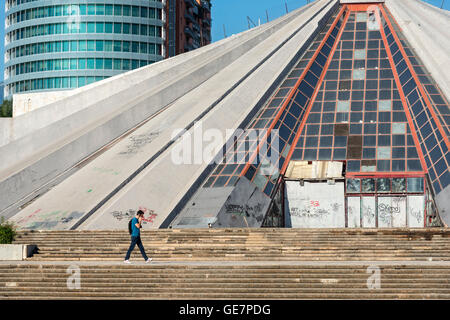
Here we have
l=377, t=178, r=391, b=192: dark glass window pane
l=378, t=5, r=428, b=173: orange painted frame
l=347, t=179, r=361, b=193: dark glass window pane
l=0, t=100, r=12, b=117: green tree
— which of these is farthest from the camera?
l=0, t=100, r=12, b=117: green tree

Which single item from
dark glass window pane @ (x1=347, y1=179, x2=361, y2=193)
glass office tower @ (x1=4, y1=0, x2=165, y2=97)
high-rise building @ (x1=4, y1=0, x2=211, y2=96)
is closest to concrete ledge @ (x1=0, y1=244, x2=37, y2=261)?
dark glass window pane @ (x1=347, y1=179, x2=361, y2=193)

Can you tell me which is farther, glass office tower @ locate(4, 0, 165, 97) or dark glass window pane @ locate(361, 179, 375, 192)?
glass office tower @ locate(4, 0, 165, 97)

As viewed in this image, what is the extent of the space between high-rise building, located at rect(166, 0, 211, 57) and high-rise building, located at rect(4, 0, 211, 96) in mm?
2366

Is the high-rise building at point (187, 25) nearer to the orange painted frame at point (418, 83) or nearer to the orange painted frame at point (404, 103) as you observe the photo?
the orange painted frame at point (418, 83)

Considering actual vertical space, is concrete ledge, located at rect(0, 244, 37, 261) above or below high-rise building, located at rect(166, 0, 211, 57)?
below

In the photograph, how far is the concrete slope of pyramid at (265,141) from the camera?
25188mm

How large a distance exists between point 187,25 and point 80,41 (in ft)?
57.0

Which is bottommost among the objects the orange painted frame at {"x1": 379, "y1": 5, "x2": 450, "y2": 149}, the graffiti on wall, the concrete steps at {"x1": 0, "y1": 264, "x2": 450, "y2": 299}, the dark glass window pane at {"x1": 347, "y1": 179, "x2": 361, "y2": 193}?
the concrete steps at {"x1": 0, "y1": 264, "x2": 450, "y2": 299}

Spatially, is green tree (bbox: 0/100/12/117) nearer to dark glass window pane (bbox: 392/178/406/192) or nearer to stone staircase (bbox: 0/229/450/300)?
dark glass window pane (bbox: 392/178/406/192)

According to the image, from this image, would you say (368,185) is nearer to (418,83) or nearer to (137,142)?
(418,83)

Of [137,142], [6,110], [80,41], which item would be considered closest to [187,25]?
[80,41]

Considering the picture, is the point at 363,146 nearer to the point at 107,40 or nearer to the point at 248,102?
the point at 248,102

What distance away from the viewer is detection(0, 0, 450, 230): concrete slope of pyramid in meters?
25.2

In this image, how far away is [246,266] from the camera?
1498 centimetres
